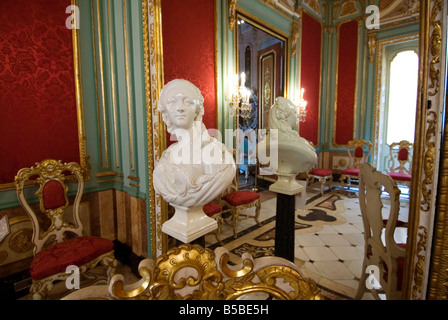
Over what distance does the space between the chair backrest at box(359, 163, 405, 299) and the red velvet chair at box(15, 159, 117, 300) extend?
2.03 metres

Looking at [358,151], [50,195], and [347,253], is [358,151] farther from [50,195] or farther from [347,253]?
[50,195]

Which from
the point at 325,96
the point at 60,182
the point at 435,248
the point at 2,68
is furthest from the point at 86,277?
the point at 325,96

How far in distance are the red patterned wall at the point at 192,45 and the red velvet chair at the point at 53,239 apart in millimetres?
1381

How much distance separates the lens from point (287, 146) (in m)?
1.77

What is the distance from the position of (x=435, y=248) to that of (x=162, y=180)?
1.36 meters

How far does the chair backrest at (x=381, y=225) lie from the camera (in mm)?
1457

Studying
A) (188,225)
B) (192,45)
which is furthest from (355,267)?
(192,45)

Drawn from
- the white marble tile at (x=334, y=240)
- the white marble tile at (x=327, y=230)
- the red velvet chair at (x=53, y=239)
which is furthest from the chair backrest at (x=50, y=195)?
the white marble tile at (x=327, y=230)

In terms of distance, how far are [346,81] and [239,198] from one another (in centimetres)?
469

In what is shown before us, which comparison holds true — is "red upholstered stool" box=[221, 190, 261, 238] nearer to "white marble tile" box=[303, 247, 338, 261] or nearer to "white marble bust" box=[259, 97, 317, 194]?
"white marble tile" box=[303, 247, 338, 261]

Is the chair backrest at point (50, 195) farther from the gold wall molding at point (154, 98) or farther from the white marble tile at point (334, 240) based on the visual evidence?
the white marble tile at point (334, 240)

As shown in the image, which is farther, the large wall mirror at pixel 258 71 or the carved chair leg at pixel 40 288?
the large wall mirror at pixel 258 71

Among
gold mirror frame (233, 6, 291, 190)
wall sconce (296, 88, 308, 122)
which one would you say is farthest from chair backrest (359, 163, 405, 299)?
wall sconce (296, 88, 308, 122)

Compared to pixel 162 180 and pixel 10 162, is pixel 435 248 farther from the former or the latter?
pixel 10 162
